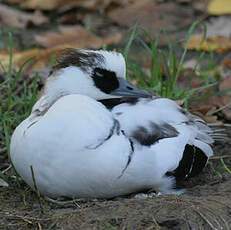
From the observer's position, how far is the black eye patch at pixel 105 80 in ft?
14.8

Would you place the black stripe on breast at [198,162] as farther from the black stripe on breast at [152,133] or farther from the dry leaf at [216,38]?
the dry leaf at [216,38]

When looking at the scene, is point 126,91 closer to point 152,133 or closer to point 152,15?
point 152,133

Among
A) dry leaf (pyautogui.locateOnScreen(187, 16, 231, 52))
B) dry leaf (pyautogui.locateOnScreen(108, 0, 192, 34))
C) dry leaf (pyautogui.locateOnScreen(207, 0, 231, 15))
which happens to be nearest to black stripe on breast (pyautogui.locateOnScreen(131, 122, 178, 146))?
dry leaf (pyautogui.locateOnScreen(187, 16, 231, 52))

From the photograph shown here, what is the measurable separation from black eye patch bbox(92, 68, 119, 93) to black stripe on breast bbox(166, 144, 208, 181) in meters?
0.45

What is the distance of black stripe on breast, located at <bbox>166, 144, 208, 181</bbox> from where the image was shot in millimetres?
Result: 4443

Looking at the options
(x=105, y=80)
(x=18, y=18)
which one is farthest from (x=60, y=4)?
(x=105, y=80)

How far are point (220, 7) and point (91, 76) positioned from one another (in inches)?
Answer: 133

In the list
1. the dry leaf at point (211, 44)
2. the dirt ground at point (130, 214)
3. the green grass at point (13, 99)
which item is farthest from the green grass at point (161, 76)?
the dirt ground at point (130, 214)

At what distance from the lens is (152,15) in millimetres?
7875

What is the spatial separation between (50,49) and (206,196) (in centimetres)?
267

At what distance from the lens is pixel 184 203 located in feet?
13.5

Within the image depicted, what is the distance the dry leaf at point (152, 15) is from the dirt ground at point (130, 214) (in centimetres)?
348

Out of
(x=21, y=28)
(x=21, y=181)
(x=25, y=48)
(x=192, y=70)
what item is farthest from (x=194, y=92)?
(x=21, y=28)

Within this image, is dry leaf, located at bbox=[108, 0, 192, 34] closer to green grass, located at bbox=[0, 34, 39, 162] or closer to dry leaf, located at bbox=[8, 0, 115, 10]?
dry leaf, located at bbox=[8, 0, 115, 10]
